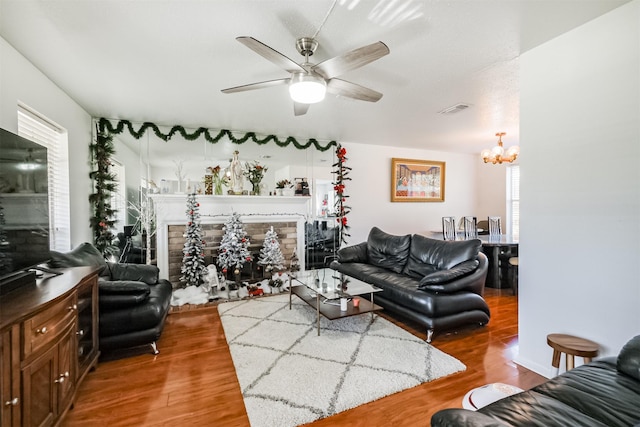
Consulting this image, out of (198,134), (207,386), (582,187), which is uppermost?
(198,134)

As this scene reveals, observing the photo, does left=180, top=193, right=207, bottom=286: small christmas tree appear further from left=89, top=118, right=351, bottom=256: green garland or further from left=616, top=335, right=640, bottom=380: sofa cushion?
left=616, top=335, right=640, bottom=380: sofa cushion

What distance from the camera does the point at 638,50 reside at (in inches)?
74.1

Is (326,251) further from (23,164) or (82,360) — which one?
(23,164)

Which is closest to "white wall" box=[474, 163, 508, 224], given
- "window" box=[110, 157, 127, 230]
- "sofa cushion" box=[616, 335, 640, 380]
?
"sofa cushion" box=[616, 335, 640, 380]

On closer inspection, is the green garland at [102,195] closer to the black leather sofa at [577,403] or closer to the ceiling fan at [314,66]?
the ceiling fan at [314,66]

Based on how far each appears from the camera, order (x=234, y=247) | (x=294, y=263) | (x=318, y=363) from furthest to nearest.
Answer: (x=294, y=263), (x=234, y=247), (x=318, y=363)

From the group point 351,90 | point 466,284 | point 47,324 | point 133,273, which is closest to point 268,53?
point 351,90

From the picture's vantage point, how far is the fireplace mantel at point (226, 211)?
4.65m

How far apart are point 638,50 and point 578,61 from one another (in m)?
0.34

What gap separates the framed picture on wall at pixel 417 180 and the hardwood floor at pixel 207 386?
3.78 meters

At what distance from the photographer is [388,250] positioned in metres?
4.57

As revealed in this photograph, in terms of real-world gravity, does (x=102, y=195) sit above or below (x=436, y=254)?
above

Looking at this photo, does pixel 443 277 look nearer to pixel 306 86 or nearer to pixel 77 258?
pixel 306 86

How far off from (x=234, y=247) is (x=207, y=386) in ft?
8.73
